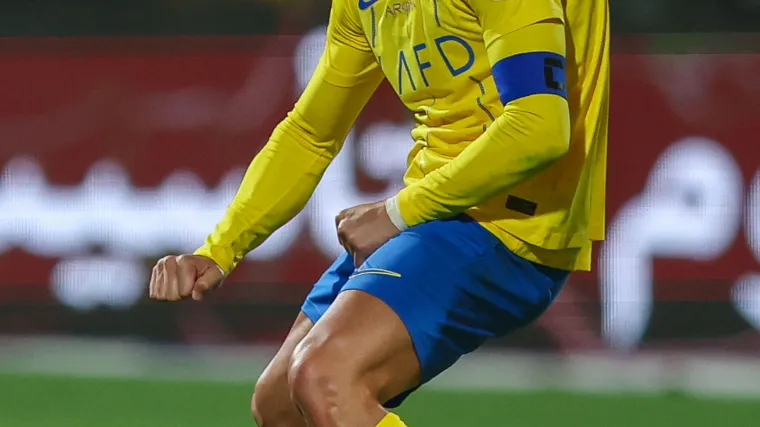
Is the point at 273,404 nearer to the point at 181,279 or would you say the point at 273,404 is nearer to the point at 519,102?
the point at 181,279

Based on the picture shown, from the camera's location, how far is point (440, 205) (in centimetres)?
227

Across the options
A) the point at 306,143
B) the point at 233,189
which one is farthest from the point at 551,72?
the point at 233,189

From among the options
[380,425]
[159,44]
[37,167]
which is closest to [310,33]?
[159,44]

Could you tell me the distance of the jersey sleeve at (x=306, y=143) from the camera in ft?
8.86

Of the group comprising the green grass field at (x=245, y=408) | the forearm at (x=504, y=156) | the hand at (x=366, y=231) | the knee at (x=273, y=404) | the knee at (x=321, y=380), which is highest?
the forearm at (x=504, y=156)

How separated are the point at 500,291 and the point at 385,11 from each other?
1.86 ft

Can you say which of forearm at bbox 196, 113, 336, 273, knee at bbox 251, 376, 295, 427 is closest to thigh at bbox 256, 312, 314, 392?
knee at bbox 251, 376, 295, 427

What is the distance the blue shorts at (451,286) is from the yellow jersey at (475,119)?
0.04 metres

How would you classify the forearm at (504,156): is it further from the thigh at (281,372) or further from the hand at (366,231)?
the thigh at (281,372)

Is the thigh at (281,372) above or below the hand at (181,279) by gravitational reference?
below

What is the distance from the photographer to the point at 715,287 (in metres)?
4.86

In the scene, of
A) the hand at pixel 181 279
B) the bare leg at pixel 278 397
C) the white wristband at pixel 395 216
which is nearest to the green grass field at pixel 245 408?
the bare leg at pixel 278 397

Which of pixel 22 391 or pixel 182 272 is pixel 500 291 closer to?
pixel 182 272

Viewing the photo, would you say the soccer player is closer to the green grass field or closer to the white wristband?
the white wristband
